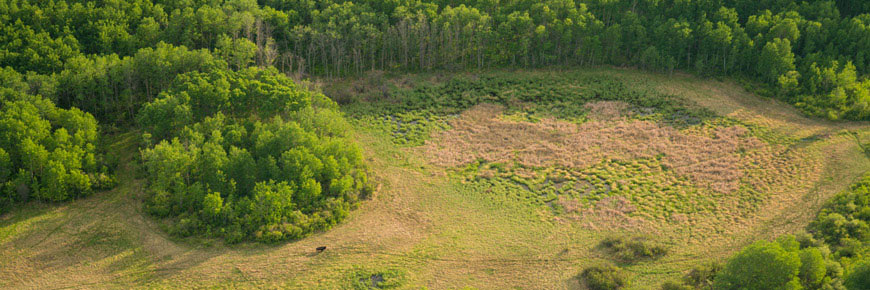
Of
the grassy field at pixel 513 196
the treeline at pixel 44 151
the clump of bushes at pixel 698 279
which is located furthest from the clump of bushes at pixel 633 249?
the treeline at pixel 44 151

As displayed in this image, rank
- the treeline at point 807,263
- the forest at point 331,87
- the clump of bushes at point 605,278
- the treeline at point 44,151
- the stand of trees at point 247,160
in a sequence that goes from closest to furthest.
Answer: the treeline at point 807,263, the clump of bushes at point 605,278, the stand of trees at point 247,160, the forest at point 331,87, the treeline at point 44,151

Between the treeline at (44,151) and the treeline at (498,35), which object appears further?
the treeline at (498,35)

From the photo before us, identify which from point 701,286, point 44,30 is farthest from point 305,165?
point 44,30

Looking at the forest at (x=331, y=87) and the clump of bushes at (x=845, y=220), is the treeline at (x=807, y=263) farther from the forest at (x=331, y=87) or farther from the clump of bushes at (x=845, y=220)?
the forest at (x=331, y=87)

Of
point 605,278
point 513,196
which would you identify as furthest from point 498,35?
point 605,278

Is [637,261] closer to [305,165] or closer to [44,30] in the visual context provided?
[305,165]

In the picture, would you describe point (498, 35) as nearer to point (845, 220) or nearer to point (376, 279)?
point (376, 279)
